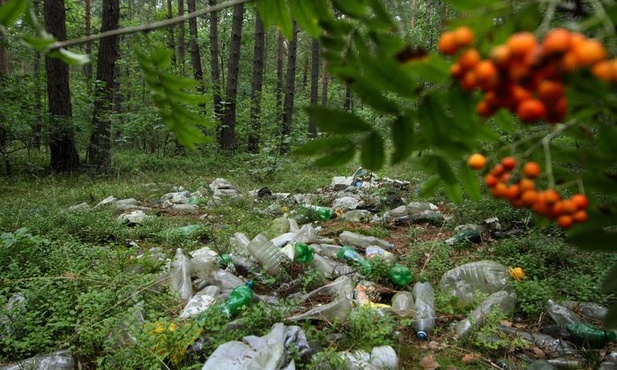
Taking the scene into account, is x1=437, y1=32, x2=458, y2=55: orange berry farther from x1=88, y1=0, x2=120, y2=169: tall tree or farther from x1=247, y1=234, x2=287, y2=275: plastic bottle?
x1=88, y1=0, x2=120, y2=169: tall tree

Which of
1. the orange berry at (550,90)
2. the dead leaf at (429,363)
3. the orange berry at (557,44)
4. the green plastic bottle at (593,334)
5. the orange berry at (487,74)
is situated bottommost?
the dead leaf at (429,363)

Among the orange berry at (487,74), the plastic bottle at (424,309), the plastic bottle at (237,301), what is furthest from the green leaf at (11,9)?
the plastic bottle at (424,309)

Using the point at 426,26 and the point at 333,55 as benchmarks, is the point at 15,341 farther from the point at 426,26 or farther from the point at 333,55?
the point at 426,26

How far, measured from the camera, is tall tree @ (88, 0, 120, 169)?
26.9 ft

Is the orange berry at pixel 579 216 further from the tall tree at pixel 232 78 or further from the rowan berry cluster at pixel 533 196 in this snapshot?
the tall tree at pixel 232 78

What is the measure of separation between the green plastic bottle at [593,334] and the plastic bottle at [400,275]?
1.16 meters

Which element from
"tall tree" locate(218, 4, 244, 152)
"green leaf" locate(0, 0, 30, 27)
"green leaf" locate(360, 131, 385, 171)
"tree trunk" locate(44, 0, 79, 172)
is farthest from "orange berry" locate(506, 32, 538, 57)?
"tall tree" locate(218, 4, 244, 152)

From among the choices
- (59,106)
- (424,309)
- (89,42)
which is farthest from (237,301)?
(59,106)

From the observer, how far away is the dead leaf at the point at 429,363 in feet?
8.10

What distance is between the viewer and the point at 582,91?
48 cm

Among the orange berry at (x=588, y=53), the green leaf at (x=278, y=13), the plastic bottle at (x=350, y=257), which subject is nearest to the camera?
the orange berry at (x=588, y=53)

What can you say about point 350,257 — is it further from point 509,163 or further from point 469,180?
point 509,163

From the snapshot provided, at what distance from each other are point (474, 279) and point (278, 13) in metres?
3.04

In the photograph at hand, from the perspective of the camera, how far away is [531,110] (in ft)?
1.36
